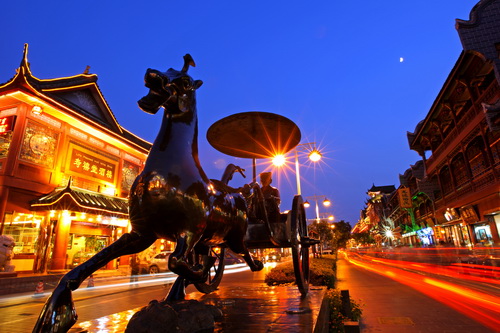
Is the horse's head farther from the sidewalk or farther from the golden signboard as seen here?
the golden signboard

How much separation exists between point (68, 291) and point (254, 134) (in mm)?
3348

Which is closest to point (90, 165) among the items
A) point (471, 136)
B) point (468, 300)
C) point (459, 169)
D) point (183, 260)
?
point (183, 260)

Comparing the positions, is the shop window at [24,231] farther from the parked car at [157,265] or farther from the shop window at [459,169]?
the shop window at [459,169]

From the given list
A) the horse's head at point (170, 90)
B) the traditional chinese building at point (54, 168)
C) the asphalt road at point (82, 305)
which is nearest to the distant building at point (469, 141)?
the horse's head at point (170, 90)

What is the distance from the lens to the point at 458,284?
10.8 meters

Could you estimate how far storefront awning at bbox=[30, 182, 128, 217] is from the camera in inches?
572

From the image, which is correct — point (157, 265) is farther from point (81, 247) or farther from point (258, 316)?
point (258, 316)

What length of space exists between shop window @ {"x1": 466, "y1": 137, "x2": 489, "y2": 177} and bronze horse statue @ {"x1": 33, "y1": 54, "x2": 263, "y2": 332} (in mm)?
25291

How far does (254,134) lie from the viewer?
4.83 metres

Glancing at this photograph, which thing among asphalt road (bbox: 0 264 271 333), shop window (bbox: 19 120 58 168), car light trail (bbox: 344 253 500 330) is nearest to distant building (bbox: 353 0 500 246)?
car light trail (bbox: 344 253 500 330)

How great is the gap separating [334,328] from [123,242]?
413cm

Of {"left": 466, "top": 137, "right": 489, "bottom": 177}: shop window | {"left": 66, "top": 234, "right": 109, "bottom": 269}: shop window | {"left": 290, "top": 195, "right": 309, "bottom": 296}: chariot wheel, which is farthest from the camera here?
{"left": 466, "top": 137, "right": 489, "bottom": 177}: shop window

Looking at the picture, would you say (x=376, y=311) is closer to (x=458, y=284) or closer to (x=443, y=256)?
(x=458, y=284)

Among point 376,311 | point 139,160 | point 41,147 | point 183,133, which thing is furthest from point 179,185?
point 139,160
